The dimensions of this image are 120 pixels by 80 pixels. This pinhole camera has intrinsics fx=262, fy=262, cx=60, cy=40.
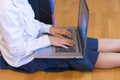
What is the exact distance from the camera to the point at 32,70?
1512mm

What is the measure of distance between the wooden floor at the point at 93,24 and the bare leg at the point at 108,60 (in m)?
0.03

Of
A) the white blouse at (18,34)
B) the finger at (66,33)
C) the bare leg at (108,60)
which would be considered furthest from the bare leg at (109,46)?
the white blouse at (18,34)

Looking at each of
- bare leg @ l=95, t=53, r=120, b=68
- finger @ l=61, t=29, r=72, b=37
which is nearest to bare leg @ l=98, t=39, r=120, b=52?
bare leg @ l=95, t=53, r=120, b=68

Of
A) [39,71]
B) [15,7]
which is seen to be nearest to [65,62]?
[39,71]

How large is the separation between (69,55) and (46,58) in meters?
0.13

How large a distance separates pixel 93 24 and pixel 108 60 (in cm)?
55

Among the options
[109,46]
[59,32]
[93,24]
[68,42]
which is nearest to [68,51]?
[68,42]

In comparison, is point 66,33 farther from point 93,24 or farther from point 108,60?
point 93,24

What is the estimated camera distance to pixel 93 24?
1995mm

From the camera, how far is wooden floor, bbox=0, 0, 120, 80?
150cm

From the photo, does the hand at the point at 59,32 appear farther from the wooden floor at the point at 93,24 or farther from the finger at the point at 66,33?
the wooden floor at the point at 93,24

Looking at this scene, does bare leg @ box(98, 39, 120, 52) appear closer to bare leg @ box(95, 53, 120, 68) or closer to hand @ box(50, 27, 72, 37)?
bare leg @ box(95, 53, 120, 68)

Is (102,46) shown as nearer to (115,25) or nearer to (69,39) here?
(69,39)

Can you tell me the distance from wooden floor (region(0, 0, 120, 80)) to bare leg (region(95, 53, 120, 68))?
0.03 meters
